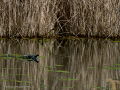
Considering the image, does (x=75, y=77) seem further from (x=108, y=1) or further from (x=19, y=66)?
(x=108, y=1)

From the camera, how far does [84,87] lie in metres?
3.03

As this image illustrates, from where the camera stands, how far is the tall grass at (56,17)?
8.60m

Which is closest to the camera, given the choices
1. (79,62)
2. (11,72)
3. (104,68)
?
(11,72)

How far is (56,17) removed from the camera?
9086mm

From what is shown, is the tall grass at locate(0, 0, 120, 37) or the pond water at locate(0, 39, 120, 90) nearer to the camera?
the pond water at locate(0, 39, 120, 90)

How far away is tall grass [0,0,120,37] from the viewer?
8.60 metres

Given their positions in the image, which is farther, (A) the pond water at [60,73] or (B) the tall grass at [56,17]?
(B) the tall grass at [56,17]

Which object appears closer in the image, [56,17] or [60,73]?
[60,73]

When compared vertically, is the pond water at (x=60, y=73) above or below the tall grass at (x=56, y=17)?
below

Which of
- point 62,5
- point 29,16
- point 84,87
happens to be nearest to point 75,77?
point 84,87

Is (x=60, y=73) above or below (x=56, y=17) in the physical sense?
below

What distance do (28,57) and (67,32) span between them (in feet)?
14.5

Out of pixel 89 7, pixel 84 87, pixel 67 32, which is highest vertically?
pixel 89 7

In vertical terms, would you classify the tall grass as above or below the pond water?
above
